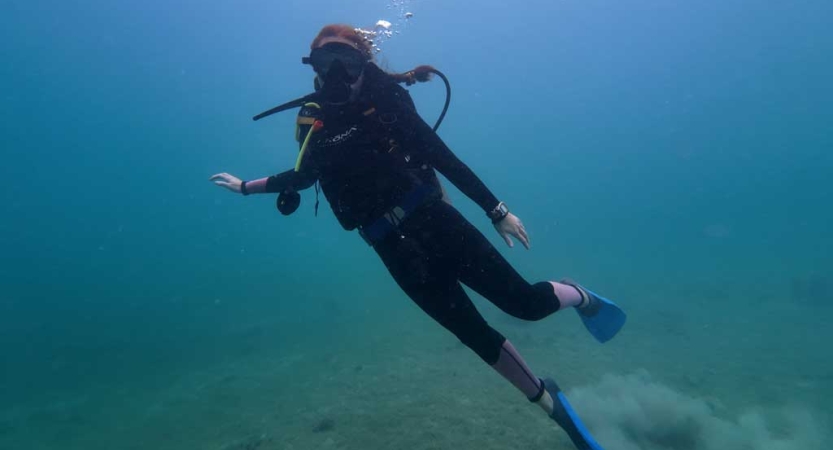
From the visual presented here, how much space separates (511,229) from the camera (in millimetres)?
3398

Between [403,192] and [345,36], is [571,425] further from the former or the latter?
[345,36]

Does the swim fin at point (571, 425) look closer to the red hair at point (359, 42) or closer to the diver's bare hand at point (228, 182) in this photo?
the red hair at point (359, 42)

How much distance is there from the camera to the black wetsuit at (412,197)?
3.20 m

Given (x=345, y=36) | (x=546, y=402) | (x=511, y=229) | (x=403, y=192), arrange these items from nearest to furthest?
1. (x=403, y=192)
2. (x=511, y=229)
3. (x=345, y=36)
4. (x=546, y=402)

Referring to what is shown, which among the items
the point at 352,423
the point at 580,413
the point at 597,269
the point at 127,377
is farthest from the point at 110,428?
the point at 597,269

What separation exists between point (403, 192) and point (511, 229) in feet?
3.07

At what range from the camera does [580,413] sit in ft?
21.0

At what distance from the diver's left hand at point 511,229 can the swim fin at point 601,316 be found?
4.77ft

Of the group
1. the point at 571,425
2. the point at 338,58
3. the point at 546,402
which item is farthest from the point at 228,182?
the point at 571,425

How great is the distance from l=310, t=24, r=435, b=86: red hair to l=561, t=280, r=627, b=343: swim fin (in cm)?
269

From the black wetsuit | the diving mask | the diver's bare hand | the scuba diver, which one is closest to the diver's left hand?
the scuba diver

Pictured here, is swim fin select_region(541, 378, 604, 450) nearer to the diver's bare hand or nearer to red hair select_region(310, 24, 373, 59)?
red hair select_region(310, 24, 373, 59)

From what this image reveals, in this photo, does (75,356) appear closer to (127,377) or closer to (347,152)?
(127,377)

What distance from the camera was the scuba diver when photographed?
3.20 metres
